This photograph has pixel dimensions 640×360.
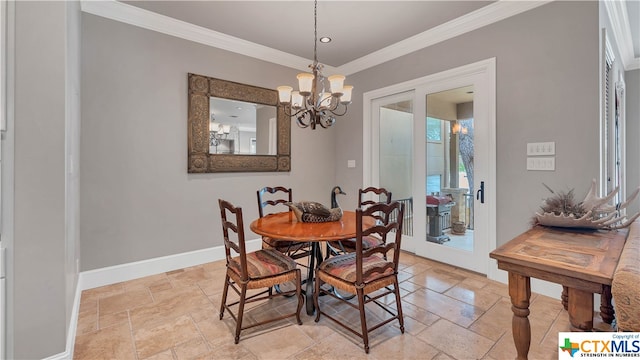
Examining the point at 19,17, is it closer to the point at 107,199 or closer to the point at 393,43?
the point at 107,199

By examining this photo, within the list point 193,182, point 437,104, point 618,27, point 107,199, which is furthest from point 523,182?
point 107,199

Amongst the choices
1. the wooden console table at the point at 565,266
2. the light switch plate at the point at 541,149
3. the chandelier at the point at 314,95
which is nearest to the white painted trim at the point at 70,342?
the chandelier at the point at 314,95

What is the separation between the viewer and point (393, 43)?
358 cm

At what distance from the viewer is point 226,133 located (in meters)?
3.46

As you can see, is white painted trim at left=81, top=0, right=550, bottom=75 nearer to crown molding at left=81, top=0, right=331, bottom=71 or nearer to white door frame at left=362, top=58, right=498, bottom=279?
crown molding at left=81, top=0, right=331, bottom=71

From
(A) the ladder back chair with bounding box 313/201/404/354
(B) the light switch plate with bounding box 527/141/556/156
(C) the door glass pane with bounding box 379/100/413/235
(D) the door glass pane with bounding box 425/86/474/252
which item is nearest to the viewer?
(A) the ladder back chair with bounding box 313/201/404/354

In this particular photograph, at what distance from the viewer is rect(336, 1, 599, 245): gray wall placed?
2289 millimetres

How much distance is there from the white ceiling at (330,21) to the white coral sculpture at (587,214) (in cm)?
184

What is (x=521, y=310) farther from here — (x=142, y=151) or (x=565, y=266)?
(x=142, y=151)

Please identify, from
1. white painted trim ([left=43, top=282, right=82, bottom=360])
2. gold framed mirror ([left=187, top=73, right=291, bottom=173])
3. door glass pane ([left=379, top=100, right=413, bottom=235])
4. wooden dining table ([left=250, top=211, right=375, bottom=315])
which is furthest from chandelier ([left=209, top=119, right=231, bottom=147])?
door glass pane ([left=379, top=100, right=413, bottom=235])

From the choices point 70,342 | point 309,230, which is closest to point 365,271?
point 309,230

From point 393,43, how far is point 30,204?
12.2 ft

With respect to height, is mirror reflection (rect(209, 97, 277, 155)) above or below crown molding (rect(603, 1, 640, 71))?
below

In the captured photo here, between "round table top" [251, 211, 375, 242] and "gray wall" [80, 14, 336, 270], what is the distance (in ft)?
4.38
